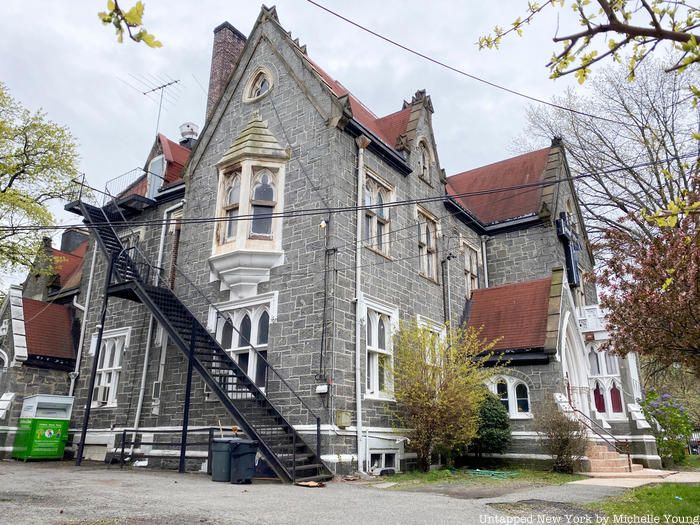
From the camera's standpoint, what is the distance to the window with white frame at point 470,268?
2036 centimetres

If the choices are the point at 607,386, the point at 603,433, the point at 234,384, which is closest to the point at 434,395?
the point at 234,384

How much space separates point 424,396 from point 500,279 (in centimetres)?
962

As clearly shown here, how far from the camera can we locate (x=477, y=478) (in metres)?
12.6

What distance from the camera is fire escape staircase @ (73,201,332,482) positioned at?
11278 millimetres

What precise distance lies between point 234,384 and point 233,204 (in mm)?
5244

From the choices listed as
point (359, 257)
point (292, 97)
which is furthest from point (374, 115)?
point (359, 257)

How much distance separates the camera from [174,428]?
15.0 metres

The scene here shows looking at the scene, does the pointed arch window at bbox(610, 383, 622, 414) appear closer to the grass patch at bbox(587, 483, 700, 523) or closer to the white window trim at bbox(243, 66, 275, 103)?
the grass patch at bbox(587, 483, 700, 523)

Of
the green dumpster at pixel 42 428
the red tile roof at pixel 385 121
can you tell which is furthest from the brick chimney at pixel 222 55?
the green dumpster at pixel 42 428

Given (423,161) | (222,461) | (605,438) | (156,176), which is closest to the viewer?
(222,461)

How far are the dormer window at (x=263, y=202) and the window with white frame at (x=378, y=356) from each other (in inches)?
144

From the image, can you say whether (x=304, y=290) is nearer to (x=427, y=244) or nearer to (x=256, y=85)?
(x=427, y=244)

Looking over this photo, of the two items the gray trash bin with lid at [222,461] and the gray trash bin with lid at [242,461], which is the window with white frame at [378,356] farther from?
the gray trash bin with lid at [222,461]

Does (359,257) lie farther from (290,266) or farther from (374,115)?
(374,115)
